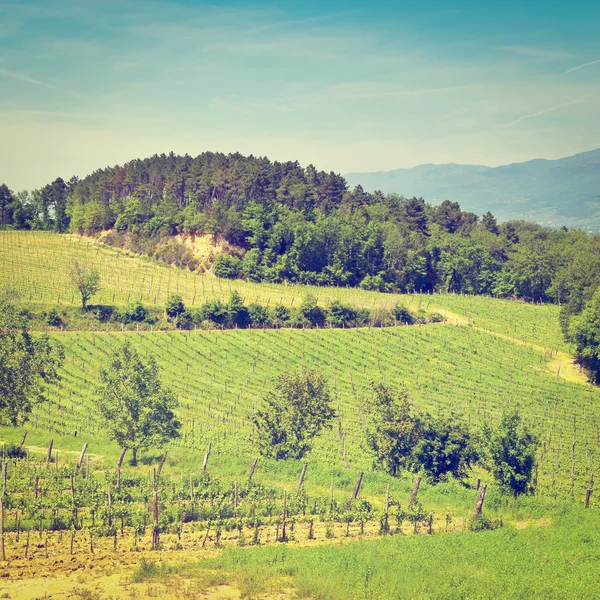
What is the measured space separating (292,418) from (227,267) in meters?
67.5

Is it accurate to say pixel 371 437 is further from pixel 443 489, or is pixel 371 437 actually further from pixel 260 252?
pixel 260 252

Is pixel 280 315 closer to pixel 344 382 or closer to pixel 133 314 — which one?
pixel 344 382

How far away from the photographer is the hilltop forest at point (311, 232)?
11238cm

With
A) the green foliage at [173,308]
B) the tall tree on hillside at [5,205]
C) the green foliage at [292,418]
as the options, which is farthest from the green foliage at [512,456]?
the tall tree on hillside at [5,205]

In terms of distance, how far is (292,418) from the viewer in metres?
45.0

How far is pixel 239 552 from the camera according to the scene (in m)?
28.8

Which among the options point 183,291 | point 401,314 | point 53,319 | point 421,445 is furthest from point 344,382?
point 183,291

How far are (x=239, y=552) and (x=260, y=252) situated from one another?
8875cm

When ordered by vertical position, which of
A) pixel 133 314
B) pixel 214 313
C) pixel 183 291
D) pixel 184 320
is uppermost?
pixel 183 291

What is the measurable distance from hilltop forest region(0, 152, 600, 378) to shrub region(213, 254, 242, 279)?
18cm

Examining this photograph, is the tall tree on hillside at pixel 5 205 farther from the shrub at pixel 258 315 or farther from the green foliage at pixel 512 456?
the green foliage at pixel 512 456

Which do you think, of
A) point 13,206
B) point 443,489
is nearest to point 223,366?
point 443,489

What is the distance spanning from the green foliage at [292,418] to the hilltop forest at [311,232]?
184ft

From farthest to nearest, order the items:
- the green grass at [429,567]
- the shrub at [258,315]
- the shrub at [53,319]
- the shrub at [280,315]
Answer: the shrub at [280,315] < the shrub at [258,315] < the shrub at [53,319] < the green grass at [429,567]
